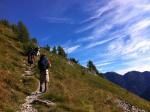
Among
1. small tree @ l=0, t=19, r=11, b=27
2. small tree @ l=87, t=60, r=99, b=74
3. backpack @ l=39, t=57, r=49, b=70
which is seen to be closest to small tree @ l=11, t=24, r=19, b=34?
small tree @ l=0, t=19, r=11, b=27

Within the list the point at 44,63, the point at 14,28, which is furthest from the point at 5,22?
the point at 44,63

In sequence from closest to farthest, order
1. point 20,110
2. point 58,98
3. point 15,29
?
1. point 20,110
2. point 58,98
3. point 15,29

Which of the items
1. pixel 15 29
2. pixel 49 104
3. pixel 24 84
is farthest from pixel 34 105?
pixel 15 29

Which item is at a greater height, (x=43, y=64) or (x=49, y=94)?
(x=43, y=64)

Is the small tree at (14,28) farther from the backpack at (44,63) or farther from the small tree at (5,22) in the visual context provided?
the backpack at (44,63)

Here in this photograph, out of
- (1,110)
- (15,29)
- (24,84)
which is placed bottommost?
(1,110)

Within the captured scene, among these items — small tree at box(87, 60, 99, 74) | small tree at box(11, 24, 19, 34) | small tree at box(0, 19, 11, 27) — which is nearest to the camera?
small tree at box(11, 24, 19, 34)

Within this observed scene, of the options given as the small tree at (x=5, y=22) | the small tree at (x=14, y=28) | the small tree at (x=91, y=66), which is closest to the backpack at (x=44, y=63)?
the small tree at (x=14, y=28)

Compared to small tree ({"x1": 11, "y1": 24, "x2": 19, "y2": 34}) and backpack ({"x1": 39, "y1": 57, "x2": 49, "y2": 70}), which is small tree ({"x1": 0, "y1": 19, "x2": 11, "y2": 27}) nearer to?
small tree ({"x1": 11, "y1": 24, "x2": 19, "y2": 34})

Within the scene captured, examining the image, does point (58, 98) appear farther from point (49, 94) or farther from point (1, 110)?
point (1, 110)

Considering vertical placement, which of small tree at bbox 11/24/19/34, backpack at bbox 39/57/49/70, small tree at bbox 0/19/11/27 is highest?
small tree at bbox 0/19/11/27

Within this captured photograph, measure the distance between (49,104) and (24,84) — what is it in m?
8.50

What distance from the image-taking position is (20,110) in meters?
18.7

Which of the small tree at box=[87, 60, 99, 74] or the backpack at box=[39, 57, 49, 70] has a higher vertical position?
the small tree at box=[87, 60, 99, 74]
